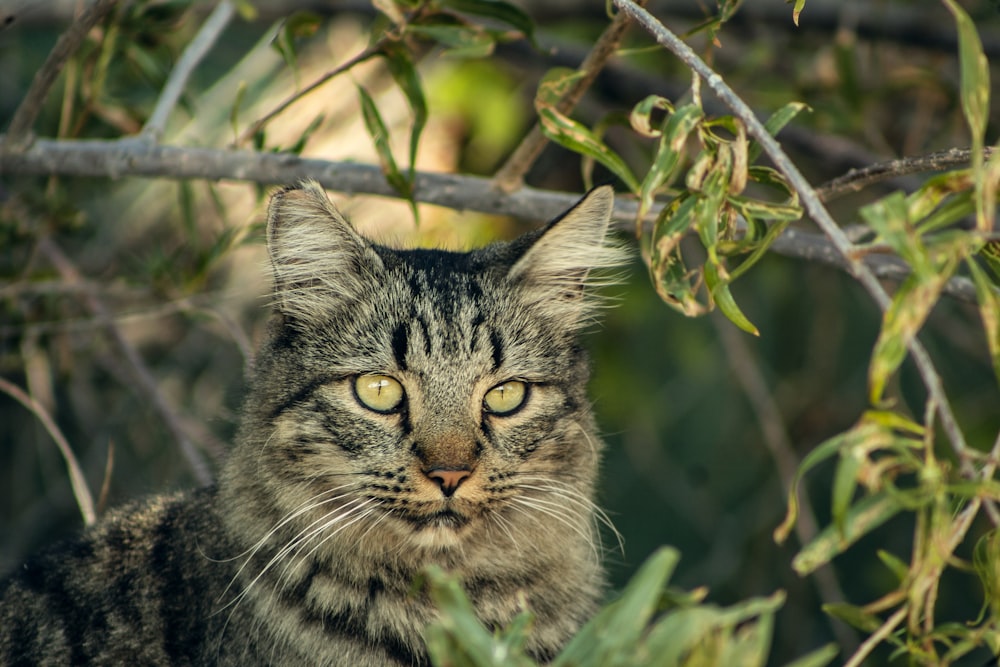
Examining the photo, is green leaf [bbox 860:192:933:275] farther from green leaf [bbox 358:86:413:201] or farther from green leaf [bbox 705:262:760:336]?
green leaf [bbox 358:86:413:201]

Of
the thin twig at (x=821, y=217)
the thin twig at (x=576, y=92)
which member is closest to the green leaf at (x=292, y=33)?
the thin twig at (x=576, y=92)

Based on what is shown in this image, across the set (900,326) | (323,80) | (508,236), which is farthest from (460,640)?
(508,236)

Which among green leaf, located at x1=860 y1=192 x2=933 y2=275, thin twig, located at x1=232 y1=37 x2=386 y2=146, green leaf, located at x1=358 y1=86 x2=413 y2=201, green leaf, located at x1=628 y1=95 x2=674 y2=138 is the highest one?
thin twig, located at x1=232 y1=37 x2=386 y2=146

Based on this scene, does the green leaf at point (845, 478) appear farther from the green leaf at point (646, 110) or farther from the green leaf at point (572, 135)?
the green leaf at point (572, 135)

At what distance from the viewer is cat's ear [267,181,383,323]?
2.44 meters

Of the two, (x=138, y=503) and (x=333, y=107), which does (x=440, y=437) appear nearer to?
(x=138, y=503)

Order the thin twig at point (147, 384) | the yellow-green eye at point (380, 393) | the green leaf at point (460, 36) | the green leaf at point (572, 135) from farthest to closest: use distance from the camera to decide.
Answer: the thin twig at point (147, 384)
the green leaf at point (460, 36)
the yellow-green eye at point (380, 393)
the green leaf at point (572, 135)

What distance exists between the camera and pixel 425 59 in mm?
4289

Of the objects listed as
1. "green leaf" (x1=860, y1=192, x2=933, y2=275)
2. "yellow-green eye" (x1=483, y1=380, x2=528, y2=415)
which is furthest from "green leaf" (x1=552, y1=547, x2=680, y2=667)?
"yellow-green eye" (x1=483, y1=380, x2=528, y2=415)

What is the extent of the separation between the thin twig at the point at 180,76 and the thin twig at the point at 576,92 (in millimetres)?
892

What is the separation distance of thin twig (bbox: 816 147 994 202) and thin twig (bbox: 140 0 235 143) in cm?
167

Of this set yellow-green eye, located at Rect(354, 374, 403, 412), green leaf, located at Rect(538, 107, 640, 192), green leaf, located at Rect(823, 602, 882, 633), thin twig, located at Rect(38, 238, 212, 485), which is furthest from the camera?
thin twig, located at Rect(38, 238, 212, 485)

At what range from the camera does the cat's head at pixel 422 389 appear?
2227 millimetres

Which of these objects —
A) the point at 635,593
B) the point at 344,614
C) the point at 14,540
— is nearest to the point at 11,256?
the point at 14,540
